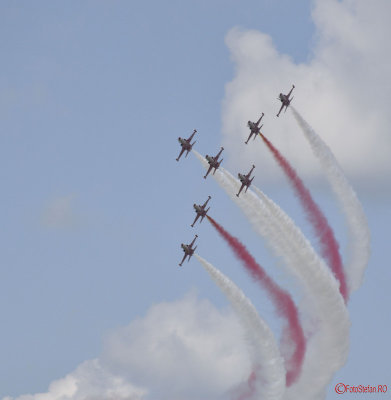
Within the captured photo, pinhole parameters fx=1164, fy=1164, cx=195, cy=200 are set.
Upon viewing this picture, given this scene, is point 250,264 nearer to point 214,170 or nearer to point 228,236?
point 228,236

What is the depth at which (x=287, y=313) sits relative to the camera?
130 m

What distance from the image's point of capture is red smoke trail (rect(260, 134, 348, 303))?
132 metres

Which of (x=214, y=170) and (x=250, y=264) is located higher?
(x=214, y=170)

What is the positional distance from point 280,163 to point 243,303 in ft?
55.0

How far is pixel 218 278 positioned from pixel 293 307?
9.06m

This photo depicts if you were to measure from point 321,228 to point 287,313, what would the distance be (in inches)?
410

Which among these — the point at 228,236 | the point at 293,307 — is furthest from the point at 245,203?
the point at 293,307

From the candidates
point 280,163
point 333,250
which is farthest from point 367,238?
point 280,163

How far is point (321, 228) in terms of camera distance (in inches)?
5187

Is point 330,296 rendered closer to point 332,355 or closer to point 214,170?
point 332,355

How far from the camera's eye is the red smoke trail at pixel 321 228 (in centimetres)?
13175

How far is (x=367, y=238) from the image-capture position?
13425 cm

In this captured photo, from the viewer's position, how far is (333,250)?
132000mm

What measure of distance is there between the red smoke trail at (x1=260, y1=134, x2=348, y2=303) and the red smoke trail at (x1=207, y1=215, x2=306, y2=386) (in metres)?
6.57
